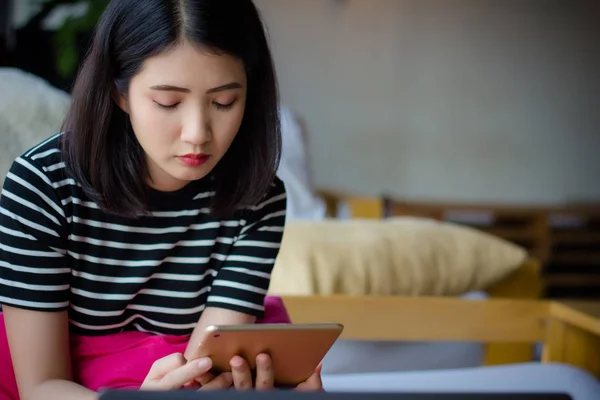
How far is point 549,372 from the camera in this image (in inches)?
56.6

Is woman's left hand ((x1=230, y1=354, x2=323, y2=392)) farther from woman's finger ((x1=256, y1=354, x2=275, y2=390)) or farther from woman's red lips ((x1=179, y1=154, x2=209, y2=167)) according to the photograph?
Answer: woman's red lips ((x1=179, y1=154, x2=209, y2=167))

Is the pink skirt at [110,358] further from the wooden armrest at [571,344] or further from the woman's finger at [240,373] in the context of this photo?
the wooden armrest at [571,344]

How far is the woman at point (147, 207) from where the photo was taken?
0.94 meters

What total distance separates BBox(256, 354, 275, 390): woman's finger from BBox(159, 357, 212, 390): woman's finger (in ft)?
0.18

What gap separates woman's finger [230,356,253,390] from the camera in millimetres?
882

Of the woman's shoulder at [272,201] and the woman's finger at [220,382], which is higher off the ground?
the woman's shoulder at [272,201]

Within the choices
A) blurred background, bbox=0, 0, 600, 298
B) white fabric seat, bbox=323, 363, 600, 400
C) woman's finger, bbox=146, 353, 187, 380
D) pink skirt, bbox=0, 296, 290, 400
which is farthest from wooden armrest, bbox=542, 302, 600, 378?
blurred background, bbox=0, 0, 600, 298

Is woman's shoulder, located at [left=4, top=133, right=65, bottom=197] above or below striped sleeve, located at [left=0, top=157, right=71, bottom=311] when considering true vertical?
above

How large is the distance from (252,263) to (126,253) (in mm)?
161

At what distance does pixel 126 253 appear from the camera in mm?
1041

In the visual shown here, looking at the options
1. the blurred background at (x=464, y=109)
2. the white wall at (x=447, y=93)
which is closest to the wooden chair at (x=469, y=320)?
the blurred background at (x=464, y=109)

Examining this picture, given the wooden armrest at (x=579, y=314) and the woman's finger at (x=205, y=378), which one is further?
the wooden armrest at (x=579, y=314)

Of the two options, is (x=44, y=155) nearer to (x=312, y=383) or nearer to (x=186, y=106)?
(x=186, y=106)

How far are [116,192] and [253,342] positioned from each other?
0.87 ft
